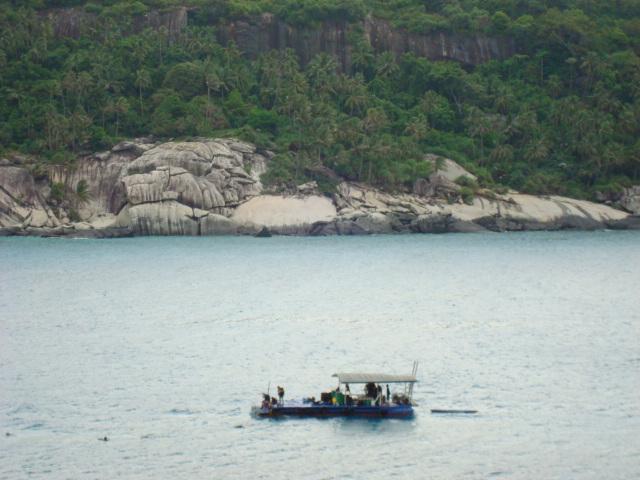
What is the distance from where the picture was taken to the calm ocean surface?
42.7 metres

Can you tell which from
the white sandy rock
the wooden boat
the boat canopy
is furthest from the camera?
the white sandy rock

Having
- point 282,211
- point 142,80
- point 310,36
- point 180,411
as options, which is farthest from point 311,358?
point 310,36

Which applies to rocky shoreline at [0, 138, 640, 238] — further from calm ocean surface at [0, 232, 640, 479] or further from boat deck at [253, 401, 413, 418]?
boat deck at [253, 401, 413, 418]

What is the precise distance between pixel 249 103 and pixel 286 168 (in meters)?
15.7

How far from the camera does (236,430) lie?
4588cm

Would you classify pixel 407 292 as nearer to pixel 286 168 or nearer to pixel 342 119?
pixel 286 168

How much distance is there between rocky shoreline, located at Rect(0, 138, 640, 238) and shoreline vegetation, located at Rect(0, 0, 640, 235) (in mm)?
209

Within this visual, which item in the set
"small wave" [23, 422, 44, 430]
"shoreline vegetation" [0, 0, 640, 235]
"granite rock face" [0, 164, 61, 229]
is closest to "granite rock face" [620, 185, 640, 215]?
"shoreline vegetation" [0, 0, 640, 235]

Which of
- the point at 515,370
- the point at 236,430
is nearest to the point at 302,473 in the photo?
the point at 236,430

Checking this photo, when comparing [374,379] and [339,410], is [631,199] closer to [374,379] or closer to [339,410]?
[374,379]

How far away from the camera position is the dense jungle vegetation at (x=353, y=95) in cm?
12188

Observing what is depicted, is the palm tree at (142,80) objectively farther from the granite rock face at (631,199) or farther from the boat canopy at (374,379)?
the boat canopy at (374,379)

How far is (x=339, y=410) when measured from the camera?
4800 cm

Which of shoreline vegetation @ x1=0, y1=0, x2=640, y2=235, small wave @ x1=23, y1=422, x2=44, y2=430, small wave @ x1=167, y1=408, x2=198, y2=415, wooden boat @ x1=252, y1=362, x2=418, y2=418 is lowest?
small wave @ x1=23, y1=422, x2=44, y2=430
